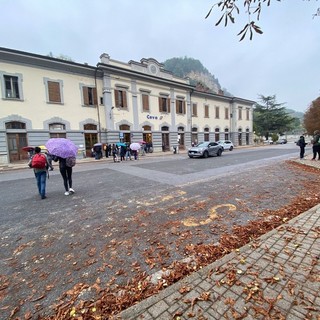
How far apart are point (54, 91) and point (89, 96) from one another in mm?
3560

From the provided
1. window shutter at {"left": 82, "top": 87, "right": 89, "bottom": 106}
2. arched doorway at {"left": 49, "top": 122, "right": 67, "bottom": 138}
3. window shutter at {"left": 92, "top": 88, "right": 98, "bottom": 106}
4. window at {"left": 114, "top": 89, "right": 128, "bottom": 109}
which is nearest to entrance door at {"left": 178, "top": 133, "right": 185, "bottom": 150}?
window at {"left": 114, "top": 89, "right": 128, "bottom": 109}

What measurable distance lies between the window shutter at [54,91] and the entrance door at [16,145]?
4560 millimetres

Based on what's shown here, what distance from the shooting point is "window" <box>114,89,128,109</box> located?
72.5ft

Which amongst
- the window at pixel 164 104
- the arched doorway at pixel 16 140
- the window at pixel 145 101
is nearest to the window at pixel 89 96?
the window at pixel 145 101

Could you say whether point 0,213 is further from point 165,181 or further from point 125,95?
point 125,95

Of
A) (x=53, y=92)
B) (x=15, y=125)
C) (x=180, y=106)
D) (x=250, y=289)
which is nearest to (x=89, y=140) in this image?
(x=53, y=92)

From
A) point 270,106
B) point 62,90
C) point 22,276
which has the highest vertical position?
point 270,106

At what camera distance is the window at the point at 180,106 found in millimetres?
28391

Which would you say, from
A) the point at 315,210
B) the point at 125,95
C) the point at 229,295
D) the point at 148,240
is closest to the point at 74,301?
the point at 148,240

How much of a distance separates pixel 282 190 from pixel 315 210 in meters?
1.80

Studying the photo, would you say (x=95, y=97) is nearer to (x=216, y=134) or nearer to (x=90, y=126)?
(x=90, y=126)

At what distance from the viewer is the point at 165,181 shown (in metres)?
7.87

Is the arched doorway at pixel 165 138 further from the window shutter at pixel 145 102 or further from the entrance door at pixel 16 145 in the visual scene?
the entrance door at pixel 16 145

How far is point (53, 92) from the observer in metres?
18.7
